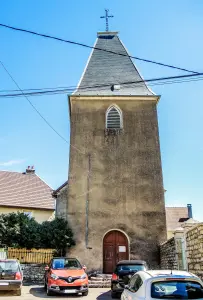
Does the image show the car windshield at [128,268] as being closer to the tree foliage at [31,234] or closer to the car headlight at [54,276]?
→ the car headlight at [54,276]

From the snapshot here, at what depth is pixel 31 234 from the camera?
18.1 m

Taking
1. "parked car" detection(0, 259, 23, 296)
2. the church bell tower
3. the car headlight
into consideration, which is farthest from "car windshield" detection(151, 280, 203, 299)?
the church bell tower

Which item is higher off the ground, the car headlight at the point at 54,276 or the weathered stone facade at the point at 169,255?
the weathered stone facade at the point at 169,255

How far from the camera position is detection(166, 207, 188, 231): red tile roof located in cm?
3841

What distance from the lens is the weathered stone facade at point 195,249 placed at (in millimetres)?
9688

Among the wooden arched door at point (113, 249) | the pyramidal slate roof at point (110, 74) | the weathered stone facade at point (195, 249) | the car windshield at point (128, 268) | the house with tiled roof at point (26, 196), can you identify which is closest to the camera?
the weathered stone facade at point (195, 249)

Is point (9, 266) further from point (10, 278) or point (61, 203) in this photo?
point (61, 203)

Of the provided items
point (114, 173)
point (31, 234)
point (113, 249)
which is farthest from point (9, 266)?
point (114, 173)

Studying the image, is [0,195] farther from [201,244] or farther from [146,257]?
[201,244]

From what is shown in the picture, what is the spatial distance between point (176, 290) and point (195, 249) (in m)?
5.22

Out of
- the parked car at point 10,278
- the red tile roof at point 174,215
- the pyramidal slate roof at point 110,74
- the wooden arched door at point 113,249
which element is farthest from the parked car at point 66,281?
the red tile roof at point 174,215

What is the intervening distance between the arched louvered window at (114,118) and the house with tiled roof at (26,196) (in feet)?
39.4

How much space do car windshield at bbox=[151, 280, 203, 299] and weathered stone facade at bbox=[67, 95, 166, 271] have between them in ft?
44.8

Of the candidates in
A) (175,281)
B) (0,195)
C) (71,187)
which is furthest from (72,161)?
(175,281)
